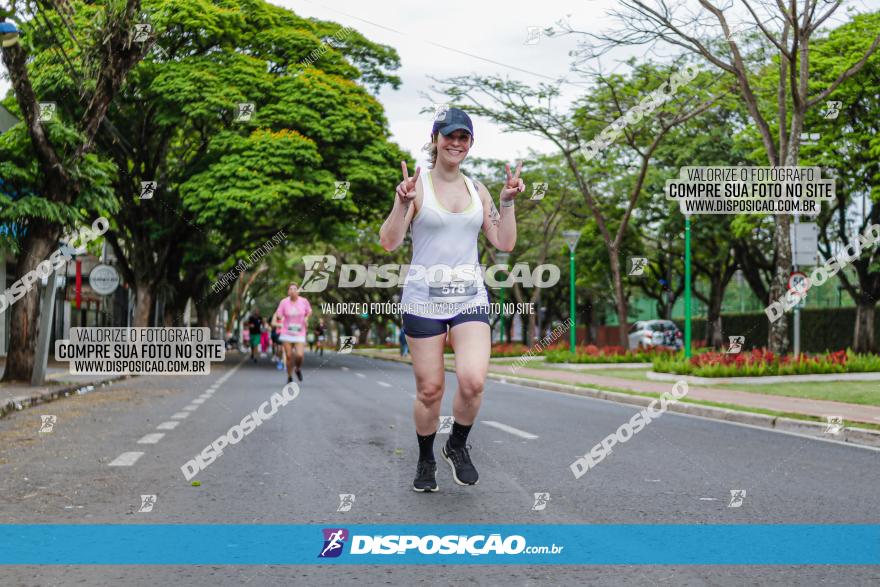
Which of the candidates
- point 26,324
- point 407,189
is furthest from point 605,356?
point 407,189

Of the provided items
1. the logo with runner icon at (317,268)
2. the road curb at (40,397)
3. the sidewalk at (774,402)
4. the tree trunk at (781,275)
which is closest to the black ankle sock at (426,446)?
the sidewalk at (774,402)

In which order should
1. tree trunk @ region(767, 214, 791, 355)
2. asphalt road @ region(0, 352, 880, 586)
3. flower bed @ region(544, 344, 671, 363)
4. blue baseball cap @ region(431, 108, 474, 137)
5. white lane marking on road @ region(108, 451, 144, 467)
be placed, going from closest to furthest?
asphalt road @ region(0, 352, 880, 586) < blue baseball cap @ region(431, 108, 474, 137) < white lane marking on road @ region(108, 451, 144, 467) < tree trunk @ region(767, 214, 791, 355) < flower bed @ region(544, 344, 671, 363)

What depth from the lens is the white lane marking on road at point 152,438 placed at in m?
9.32

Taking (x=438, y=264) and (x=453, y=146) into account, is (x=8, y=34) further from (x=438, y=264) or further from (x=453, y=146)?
(x=438, y=264)

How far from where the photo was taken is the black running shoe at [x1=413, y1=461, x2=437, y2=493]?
20.2 feet

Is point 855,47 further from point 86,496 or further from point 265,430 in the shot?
point 86,496

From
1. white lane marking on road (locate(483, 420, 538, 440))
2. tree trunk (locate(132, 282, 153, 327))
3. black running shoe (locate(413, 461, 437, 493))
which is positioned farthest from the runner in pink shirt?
tree trunk (locate(132, 282, 153, 327))

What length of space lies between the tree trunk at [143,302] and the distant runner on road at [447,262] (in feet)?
87.5

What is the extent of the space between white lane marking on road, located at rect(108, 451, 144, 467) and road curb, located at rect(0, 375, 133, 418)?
15.3 feet

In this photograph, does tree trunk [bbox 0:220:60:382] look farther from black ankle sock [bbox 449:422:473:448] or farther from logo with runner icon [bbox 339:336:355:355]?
black ankle sock [bbox 449:422:473:448]

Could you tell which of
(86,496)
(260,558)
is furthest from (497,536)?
(86,496)

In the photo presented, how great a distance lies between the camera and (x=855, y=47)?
100ft

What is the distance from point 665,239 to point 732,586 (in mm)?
40217

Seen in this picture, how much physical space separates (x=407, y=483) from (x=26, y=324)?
12.3m
